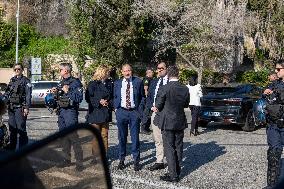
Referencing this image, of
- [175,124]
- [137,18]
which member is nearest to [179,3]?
[137,18]

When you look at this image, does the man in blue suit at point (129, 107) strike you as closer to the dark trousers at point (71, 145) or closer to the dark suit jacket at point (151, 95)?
the dark suit jacket at point (151, 95)

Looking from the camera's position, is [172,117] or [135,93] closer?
[172,117]

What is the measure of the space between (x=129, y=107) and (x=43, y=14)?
121 ft

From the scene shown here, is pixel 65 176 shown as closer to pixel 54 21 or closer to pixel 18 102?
pixel 18 102

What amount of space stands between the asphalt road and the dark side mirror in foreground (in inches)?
149

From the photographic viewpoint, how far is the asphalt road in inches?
325

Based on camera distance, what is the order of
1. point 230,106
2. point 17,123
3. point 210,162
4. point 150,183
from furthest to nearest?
point 230,106
point 17,123
point 210,162
point 150,183

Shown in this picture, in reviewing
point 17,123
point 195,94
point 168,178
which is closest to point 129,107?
point 168,178

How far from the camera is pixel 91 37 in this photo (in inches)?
1313

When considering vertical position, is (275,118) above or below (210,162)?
above

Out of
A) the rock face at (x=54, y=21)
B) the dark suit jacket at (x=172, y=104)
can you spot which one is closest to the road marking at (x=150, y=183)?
the dark suit jacket at (x=172, y=104)

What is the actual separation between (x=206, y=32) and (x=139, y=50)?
5545 mm

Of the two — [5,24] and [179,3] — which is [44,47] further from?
[179,3]

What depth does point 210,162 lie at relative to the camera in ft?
33.2
